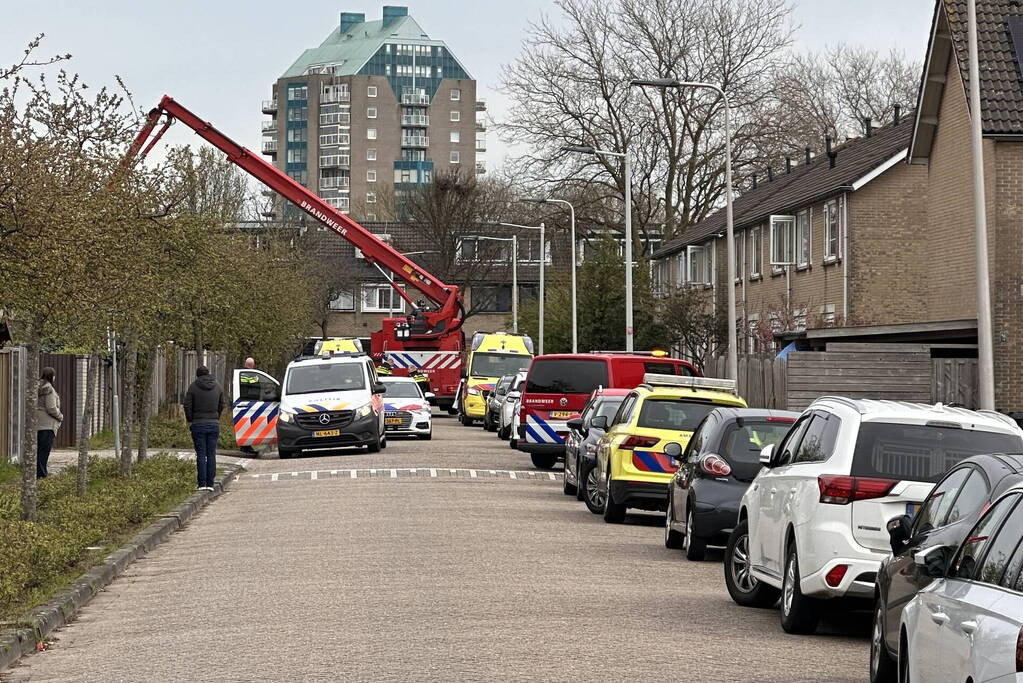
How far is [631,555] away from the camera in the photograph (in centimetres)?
1661

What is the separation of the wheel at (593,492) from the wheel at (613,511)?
2.10 feet

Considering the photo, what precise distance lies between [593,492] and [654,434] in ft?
7.82

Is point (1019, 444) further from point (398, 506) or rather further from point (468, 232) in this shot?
point (468, 232)

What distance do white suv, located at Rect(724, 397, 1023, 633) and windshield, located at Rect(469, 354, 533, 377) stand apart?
129 feet

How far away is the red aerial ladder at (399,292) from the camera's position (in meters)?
39.0

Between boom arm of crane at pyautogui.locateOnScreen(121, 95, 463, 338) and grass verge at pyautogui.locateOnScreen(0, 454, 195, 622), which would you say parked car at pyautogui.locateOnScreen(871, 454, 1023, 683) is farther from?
boom arm of crane at pyautogui.locateOnScreen(121, 95, 463, 338)

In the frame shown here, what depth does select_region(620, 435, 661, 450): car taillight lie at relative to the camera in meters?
19.4

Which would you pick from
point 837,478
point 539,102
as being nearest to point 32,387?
point 837,478

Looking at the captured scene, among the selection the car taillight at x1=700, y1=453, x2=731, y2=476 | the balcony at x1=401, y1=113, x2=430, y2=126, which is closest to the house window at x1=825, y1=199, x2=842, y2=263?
the car taillight at x1=700, y1=453, x2=731, y2=476

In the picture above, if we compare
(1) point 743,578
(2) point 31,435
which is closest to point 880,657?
(1) point 743,578

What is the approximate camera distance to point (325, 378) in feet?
116

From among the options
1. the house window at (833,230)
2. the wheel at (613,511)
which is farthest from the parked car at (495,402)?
the wheel at (613,511)

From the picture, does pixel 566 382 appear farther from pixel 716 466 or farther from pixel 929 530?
pixel 929 530

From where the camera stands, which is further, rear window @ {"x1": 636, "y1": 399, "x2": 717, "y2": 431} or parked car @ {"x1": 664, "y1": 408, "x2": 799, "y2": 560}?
rear window @ {"x1": 636, "y1": 399, "x2": 717, "y2": 431}
